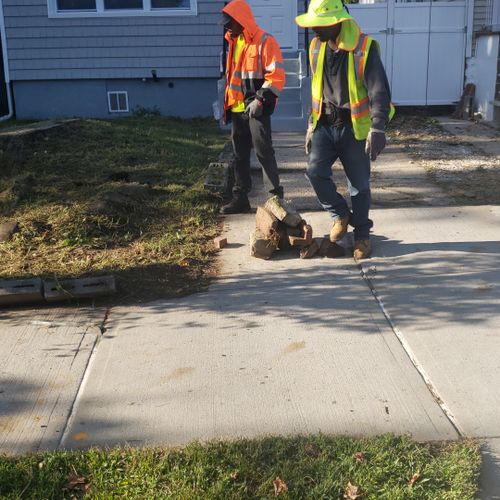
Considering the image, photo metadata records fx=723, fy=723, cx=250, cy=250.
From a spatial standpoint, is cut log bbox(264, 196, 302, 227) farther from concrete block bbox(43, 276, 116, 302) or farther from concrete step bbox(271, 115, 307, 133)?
concrete step bbox(271, 115, 307, 133)

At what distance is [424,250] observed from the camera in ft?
19.6

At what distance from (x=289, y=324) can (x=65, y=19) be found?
1178cm

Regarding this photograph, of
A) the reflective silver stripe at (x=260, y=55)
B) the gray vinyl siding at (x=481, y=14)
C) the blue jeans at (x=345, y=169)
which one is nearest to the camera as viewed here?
the blue jeans at (x=345, y=169)

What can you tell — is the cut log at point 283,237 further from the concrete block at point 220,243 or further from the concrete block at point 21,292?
the concrete block at point 21,292

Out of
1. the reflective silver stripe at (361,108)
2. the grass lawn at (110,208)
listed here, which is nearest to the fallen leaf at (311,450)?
the grass lawn at (110,208)

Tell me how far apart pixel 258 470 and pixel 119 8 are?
13.1 metres

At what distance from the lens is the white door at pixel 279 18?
14461 millimetres

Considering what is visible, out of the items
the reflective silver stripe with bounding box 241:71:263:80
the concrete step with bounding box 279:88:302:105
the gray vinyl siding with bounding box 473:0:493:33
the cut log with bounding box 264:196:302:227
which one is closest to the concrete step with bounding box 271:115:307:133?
the concrete step with bounding box 279:88:302:105

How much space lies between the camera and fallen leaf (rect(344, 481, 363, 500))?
9.81 ft

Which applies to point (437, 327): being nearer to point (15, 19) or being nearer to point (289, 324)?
point (289, 324)

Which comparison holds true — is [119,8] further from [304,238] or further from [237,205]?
[304,238]

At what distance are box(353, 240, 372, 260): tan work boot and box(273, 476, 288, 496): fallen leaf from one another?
299 centimetres

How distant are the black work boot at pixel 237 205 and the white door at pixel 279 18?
798cm

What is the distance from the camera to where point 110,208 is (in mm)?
6938
